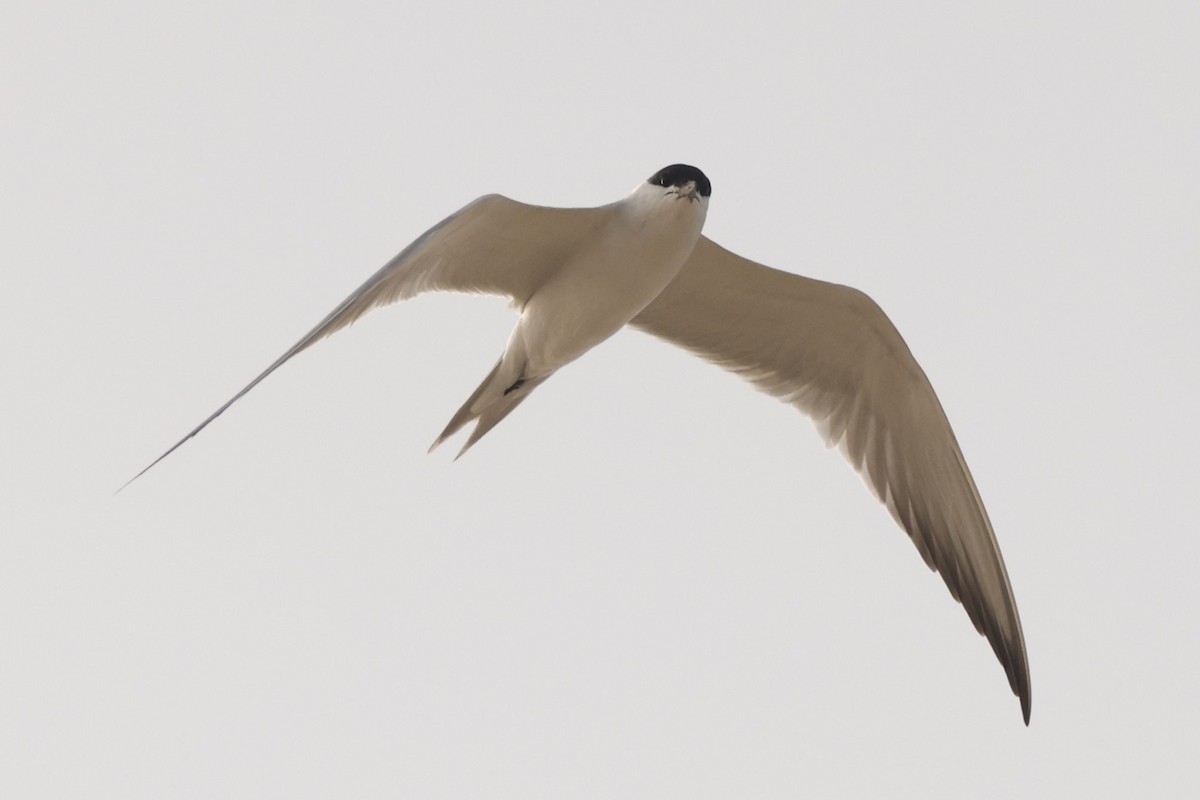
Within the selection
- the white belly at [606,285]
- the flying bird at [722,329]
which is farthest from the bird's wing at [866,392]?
the white belly at [606,285]

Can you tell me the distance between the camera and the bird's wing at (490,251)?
7500mm

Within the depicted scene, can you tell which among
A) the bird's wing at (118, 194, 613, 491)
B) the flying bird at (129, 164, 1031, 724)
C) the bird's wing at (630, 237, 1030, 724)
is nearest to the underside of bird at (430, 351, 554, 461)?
the flying bird at (129, 164, 1031, 724)

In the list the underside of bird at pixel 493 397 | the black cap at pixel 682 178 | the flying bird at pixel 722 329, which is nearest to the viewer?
the black cap at pixel 682 178

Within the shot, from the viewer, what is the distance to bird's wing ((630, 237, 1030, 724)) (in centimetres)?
904

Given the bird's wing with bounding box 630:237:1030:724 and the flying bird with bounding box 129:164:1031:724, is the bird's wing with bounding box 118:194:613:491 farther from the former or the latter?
the bird's wing with bounding box 630:237:1030:724

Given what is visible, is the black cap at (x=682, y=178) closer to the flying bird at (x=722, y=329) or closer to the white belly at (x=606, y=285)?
the flying bird at (x=722, y=329)

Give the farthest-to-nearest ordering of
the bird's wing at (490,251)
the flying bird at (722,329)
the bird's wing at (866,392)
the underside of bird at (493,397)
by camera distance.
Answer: the bird's wing at (866,392) < the underside of bird at (493,397) < the flying bird at (722,329) < the bird's wing at (490,251)

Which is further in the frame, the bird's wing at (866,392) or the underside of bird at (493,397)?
the bird's wing at (866,392)

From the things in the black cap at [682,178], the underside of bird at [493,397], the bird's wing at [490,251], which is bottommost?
the underside of bird at [493,397]

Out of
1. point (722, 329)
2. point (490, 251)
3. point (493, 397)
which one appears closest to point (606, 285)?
point (490, 251)

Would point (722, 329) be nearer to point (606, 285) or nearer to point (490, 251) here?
point (606, 285)

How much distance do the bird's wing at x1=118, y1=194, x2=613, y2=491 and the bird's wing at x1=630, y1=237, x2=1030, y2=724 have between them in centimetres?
95

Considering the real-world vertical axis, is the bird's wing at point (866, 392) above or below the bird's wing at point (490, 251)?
above

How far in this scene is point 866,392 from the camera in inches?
370
